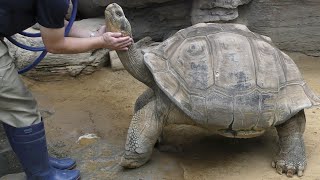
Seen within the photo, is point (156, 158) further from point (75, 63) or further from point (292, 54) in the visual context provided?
point (292, 54)

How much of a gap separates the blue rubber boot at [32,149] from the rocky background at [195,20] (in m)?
2.29

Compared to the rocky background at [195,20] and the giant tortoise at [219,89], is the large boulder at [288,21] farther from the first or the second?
the giant tortoise at [219,89]

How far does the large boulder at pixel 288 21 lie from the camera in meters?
5.79

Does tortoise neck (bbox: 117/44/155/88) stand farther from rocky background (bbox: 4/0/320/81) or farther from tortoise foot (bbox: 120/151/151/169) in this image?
rocky background (bbox: 4/0/320/81)

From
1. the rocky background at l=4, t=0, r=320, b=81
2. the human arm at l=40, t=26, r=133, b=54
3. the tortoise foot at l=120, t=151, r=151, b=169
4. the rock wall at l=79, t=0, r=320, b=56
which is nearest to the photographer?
the human arm at l=40, t=26, r=133, b=54

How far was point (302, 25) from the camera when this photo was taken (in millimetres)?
5867

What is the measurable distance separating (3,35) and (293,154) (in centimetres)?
230

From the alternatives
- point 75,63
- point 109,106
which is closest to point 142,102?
point 109,106

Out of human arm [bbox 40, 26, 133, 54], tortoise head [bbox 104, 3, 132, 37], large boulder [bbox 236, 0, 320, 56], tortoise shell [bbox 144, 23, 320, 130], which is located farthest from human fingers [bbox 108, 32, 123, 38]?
large boulder [bbox 236, 0, 320, 56]

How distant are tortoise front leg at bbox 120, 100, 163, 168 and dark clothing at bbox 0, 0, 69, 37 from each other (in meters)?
1.11

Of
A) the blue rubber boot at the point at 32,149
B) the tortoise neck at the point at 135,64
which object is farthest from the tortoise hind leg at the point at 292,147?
the blue rubber boot at the point at 32,149

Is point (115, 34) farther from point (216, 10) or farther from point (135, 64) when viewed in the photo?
point (216, 10)

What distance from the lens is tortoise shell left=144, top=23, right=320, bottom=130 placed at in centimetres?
350

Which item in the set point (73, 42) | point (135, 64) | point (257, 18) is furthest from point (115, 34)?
point (257, 18)
